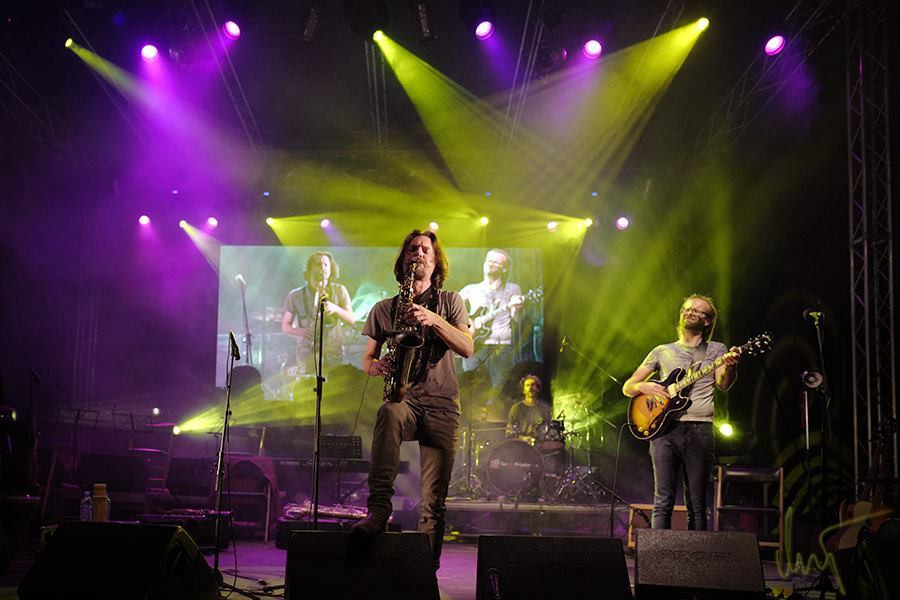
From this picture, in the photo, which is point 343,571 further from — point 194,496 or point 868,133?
point 868,133

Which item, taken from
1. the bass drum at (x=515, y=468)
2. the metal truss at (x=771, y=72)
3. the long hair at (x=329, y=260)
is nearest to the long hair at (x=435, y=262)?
the metal truss at (x=771, y=72)

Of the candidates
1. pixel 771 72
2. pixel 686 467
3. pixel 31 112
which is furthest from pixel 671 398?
pixel 31 112

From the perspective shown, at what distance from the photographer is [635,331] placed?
45.5ft

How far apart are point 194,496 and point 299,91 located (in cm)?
623

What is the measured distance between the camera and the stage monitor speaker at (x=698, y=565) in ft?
14.0

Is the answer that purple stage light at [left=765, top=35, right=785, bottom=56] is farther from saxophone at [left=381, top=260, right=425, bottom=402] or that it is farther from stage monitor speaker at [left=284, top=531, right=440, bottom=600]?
stage monitor speaker at [left=284, top=531, right=440, bottom=600]

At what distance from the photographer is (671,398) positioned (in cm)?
579

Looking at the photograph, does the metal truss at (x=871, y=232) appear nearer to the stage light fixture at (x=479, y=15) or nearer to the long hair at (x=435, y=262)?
the stage light fixture at (x=479, y=15)

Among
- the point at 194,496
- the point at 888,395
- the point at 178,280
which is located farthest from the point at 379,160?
the point at 888,395

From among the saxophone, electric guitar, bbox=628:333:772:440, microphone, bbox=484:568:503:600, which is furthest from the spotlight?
microphone, bbox=484:568:503:600

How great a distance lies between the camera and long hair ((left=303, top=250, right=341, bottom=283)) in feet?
44.8

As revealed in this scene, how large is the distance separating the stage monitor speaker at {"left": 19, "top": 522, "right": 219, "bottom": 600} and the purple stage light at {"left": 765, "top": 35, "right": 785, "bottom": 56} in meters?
8.76

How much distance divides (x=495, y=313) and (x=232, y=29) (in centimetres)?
648

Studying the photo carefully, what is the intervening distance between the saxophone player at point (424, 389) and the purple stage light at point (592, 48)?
5.97m
